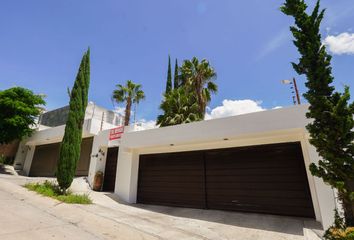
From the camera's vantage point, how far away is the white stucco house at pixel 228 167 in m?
6.27

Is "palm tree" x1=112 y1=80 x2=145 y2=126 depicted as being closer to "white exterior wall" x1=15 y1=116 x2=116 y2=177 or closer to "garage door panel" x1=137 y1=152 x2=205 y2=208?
"white exterior wall" x1=15 y1=116 x2=116 y2=177

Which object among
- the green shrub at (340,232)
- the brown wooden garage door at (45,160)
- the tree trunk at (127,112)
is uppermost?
the tree trunk at (127,112)

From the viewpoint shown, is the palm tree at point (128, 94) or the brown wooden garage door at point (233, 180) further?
the palm tree at point (128, 94)

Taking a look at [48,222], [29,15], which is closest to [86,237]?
[48,222]

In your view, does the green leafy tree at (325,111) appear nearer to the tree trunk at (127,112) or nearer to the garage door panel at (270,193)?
the garage door panel at (270,193)

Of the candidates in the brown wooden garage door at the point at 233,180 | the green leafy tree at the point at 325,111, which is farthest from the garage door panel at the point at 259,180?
the green leafy tree at the point at 325,111

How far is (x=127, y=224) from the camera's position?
5.66 metres

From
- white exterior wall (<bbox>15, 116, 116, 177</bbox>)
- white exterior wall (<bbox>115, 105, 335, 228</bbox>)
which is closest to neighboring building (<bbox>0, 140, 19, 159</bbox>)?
white exterior wall (<bbox>15, 116, 116, 177</bbox>)

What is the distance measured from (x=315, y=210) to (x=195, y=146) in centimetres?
471

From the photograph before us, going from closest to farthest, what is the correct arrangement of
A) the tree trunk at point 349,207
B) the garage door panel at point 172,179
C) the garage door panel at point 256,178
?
the tree trunk at point 349,207 < the garage door panel at point 256,178 < the garage door panel at point 172,179

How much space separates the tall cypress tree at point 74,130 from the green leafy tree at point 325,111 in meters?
9.21

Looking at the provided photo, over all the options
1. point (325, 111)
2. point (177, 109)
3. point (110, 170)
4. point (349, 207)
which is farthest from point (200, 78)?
point (349, 207)

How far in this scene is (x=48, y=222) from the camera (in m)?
4.92

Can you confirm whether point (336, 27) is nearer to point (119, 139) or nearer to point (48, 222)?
point (48, 222)
